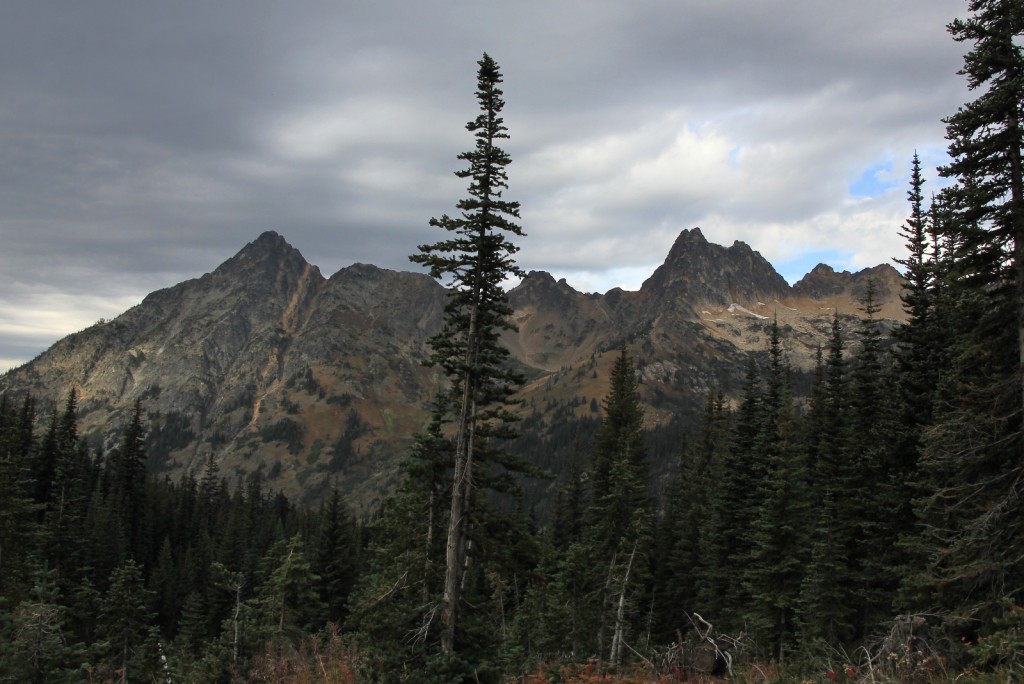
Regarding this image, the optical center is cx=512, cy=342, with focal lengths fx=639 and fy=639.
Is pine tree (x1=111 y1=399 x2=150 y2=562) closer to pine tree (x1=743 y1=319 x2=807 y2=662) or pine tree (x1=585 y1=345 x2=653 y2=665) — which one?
pine tree (x1=585 y1=345 x2=653 y2=665)

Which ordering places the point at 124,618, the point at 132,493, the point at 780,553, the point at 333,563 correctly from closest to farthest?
the point at 780,553, the point at 124,618, the point at 333,563, the point at 132,493

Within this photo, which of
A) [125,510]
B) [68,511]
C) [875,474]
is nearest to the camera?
[875,474]

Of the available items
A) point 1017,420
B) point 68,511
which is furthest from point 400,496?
point 68,511

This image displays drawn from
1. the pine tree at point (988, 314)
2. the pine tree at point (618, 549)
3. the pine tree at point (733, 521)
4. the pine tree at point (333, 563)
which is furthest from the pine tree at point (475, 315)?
the pine tree at point (333, 563)

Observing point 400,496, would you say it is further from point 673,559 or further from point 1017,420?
point 673,559

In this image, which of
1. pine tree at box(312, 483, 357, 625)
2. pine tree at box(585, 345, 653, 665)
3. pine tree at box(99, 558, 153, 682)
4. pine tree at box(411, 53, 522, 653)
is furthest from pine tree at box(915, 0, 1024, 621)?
pine tree at box(312, 483, 357, 625)

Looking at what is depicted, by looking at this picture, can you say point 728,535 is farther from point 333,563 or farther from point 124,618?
point 124,618

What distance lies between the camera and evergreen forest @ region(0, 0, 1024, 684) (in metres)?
15.1

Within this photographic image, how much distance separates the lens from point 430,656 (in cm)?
1516

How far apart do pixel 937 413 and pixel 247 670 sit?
23503 millimetres

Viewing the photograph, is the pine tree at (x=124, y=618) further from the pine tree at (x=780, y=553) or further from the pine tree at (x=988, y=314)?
the pine tree at (x=988, y=314)

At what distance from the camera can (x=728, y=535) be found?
41.5 meters

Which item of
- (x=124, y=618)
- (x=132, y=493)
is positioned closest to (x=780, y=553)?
(x=124, y=618)

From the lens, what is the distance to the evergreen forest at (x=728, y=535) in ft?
49.4
